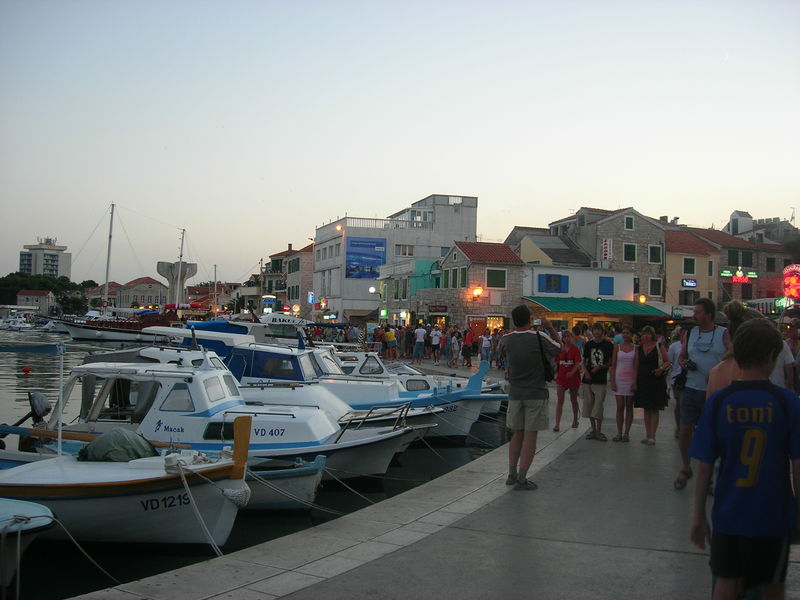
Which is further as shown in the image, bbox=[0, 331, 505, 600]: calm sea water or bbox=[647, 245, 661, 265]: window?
bbox=[647, 245, 661, 265]: window

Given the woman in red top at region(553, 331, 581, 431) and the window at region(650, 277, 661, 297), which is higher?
the window at region(650, 277, 661, 297)

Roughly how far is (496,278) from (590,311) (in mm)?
5946

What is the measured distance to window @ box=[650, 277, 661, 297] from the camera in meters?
49.4

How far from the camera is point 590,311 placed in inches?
1710

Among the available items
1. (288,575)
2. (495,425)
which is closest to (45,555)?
(288,575)

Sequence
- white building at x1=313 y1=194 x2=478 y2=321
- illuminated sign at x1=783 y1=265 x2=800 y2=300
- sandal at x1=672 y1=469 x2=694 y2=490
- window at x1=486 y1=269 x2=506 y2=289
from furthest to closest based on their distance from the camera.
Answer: white building at x1=313 y1=194 x2=478 y2=321
window at x1=486 y1=269 x2=506 y2=289
illuminated sign at x1=783 y1=265 x2=800 y2=300
sandal at x1=672 y1=469 x2=694 y2=490

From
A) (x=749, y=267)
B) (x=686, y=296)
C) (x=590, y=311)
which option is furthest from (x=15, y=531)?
(x=749, y=267)

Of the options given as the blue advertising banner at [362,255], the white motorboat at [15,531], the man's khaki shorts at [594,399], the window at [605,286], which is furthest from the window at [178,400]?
the blue advertising banner at [362,255]

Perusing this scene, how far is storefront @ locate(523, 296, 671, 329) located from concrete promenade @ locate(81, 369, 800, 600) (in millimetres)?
35750

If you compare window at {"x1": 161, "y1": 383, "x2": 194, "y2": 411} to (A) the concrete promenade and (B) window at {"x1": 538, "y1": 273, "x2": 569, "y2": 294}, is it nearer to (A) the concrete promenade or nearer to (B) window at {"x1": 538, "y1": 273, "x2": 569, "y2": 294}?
(A) the concrete promenade

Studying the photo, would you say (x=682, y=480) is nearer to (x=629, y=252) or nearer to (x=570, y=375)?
(x=570, y=375)

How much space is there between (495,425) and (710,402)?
14.9 m

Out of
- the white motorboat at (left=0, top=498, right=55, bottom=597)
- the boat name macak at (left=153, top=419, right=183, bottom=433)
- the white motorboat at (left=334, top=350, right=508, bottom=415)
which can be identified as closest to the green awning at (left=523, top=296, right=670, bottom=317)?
the white motorboat at (left=334, top=350, right=508, bottom=415)

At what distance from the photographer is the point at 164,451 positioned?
8711 millimetres
